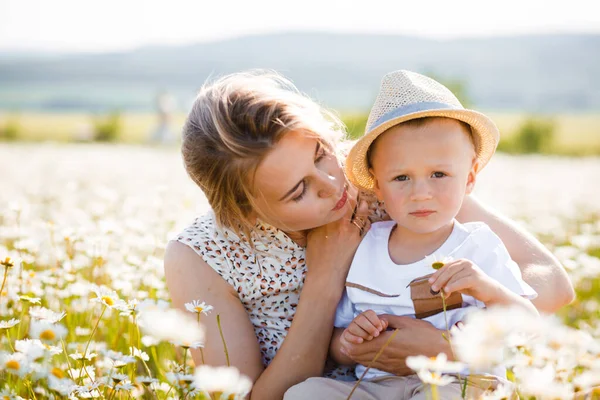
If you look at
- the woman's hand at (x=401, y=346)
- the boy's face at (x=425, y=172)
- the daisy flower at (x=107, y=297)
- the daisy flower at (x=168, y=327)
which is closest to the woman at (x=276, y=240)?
the woman's hand at (x=401, y=346)

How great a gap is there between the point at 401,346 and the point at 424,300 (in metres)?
0.19

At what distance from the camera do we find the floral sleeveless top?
287 centimetres

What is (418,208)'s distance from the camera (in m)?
2.55

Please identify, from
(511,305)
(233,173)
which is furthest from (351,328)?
(233,173)

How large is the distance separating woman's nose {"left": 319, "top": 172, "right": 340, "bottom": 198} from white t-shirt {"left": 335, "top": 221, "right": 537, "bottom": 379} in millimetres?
304

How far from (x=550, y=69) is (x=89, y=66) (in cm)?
9669

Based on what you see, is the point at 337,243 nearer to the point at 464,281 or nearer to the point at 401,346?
the point at 401,346

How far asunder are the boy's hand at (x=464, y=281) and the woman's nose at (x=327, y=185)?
25.7 inches

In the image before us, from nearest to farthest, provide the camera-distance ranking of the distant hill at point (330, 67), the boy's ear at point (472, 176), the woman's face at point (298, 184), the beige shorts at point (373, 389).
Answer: the beige shorts at point (373, 389)
the woman's face at point (298, 184)
the boy's ear at point (472, 176)
the distant hill at point (330, 67)

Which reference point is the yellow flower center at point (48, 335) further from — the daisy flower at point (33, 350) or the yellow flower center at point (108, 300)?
the yellow flower center at point (108, 300)

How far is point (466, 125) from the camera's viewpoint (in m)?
2.71

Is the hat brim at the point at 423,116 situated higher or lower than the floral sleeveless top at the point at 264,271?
higher

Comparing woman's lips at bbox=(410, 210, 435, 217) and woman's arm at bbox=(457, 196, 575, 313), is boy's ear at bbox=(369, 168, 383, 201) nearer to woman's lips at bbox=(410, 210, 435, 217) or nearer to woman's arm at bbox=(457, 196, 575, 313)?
woman's lips at bbox=(410, 210, 435, 217)

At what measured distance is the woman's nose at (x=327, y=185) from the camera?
2.66 metres
